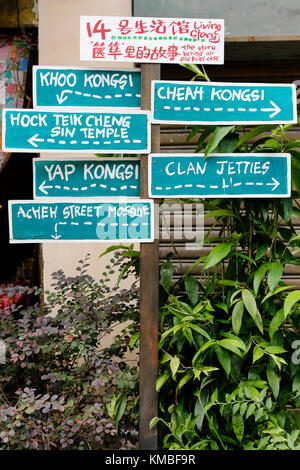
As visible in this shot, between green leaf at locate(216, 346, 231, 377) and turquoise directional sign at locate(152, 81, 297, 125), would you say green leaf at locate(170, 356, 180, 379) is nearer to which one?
green leaf at locate(216, 346, 231, 377)

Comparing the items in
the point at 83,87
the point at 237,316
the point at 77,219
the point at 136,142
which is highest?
the point at 83,87

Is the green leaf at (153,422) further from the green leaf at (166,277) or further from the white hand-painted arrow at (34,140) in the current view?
the white hand-painted arrow at (34,140)

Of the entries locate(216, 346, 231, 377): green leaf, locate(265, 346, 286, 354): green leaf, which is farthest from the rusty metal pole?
locate(265, 346, 286, 354): green leaf

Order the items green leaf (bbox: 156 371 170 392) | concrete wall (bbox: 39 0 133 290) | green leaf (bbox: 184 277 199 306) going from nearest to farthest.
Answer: green leaf (bbox: 156 371 170 392)
green leaf (bbox: 184 277 199 306)
concrete wall (bbox: 39 0 133 290)

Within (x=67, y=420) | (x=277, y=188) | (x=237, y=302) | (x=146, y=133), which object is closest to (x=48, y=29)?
(x=146, y=133)

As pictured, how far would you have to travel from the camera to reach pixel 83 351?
2828 mm

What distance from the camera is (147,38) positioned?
2.41 metres

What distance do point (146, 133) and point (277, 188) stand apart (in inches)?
28.2

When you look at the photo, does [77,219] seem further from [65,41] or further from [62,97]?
[65,41]

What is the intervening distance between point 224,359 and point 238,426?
1.06 ft

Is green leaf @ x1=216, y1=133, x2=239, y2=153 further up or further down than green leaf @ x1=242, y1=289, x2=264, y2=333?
further up

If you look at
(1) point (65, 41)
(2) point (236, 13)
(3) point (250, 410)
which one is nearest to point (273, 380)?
(3) point (250, 410)

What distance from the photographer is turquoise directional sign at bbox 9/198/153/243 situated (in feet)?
8.14

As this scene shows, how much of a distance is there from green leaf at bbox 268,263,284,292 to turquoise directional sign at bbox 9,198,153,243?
657mm
